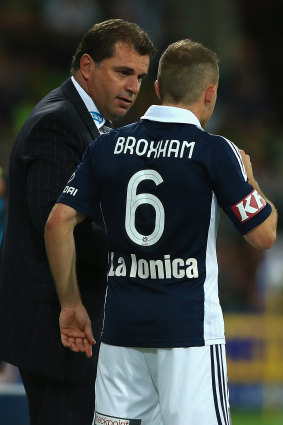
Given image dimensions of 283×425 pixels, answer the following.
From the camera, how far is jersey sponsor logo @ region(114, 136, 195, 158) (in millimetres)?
2881

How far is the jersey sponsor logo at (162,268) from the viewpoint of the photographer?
9.49 feet

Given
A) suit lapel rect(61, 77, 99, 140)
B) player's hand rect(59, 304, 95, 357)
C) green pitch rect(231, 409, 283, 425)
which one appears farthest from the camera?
green pitch rect(231, 409, 283, 425)

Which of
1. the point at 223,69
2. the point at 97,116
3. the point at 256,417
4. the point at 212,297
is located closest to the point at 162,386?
the point at 212,297

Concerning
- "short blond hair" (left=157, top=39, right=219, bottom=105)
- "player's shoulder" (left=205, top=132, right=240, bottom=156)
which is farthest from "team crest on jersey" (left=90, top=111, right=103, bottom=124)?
"player's shoulder" (left=205, top=132, right=240, bottom=156)

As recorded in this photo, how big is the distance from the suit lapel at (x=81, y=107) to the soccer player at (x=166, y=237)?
320 millimetres

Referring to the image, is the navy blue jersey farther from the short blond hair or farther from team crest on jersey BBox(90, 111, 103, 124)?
team crest on jersey BBox(90, 111, 103, 124)

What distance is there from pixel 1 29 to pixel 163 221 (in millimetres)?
8515

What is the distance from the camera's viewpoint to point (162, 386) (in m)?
2.91

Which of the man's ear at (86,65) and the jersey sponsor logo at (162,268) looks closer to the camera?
the jersey sponsor logo at (162,268)

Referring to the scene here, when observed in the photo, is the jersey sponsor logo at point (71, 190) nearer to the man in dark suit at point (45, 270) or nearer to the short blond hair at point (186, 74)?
the man in dark suit at point (45, 270)

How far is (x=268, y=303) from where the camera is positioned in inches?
331

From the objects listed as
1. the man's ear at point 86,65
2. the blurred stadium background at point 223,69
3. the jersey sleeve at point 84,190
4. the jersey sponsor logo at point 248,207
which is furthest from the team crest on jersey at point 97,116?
the blurred stadium background at point 223,69

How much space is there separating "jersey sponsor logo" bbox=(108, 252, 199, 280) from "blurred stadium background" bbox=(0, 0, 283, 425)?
556 cm

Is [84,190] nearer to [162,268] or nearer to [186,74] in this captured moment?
[162,268]
